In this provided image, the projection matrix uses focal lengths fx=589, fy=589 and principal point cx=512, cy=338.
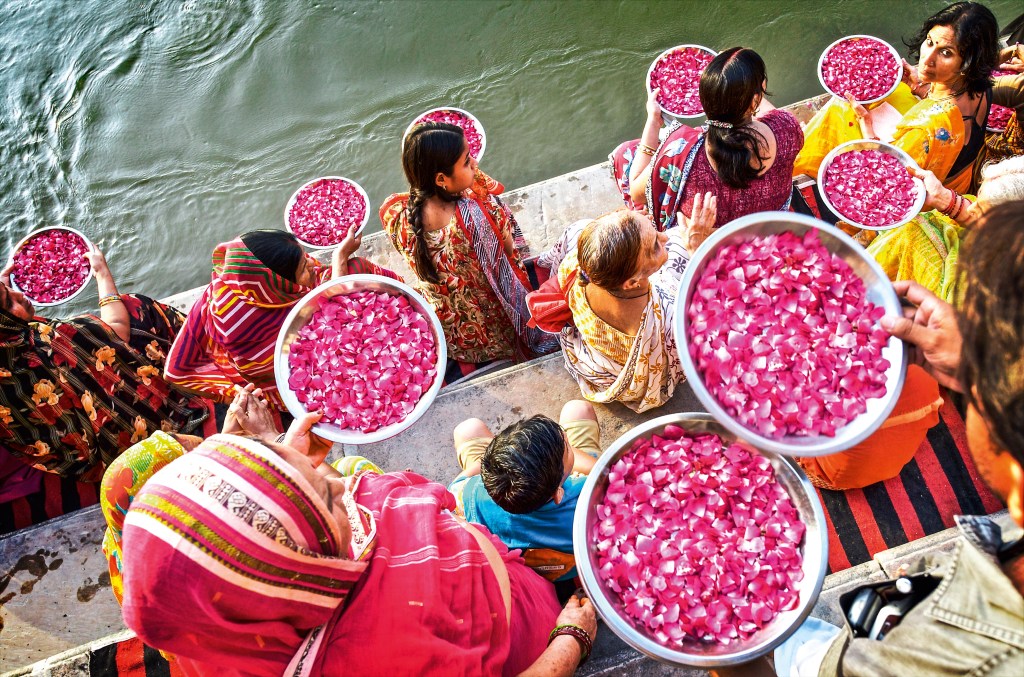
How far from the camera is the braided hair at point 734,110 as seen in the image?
2.48 meters

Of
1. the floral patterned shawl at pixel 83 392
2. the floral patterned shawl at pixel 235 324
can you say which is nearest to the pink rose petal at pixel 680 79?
the floral patterned shawl at pixel 235 324

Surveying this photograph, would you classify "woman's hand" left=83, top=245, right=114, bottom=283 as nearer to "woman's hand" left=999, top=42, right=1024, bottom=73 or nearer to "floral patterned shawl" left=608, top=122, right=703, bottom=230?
"floral patterned shawl" left=608, top=122, right=703, bottom=230

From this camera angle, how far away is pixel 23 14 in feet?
20.1

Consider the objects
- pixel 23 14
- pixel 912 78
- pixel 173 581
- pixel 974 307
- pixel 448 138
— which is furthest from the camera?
pixel 23 14

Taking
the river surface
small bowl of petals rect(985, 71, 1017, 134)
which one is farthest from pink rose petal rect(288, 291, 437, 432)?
small bowl of petals rect(985, 71, 1017, 134)

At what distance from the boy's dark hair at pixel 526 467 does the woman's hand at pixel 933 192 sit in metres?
2.23

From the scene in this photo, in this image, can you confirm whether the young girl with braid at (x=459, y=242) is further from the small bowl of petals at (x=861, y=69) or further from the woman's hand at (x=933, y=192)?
the small bowl of petals at (x=861, y=69)

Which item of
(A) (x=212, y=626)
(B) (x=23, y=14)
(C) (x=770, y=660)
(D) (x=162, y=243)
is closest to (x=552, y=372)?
(C) (x=770, y=660)

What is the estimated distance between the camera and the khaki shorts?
2.49 metres

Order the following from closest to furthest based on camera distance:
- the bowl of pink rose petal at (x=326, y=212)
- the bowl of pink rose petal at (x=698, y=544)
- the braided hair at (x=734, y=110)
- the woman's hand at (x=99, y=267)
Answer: the bowl of pink rose petal at (x=698, y=544) < the braided hair at (x=734, y=110) < the woman's hand at (x=99, y=267) < the bowl of pink rose petal at (x=326, y=212)

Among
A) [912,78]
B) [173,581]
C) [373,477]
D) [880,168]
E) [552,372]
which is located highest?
[912,78]

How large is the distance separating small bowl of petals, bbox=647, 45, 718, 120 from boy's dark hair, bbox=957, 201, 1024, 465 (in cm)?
296

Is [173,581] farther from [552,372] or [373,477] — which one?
[552,372]

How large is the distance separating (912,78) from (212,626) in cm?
495
